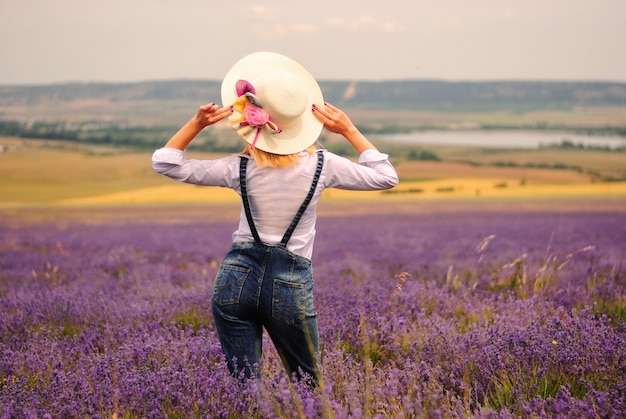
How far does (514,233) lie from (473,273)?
260 inches

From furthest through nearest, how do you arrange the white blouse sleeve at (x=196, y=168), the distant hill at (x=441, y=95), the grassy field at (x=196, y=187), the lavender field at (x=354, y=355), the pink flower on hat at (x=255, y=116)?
the distant hill at (x=441, y=95) < the grassy field at (x=196, y=187) < the white blouse sleeve at (x=196, y=168) < the pink flower on hat at (x=255, y=116) < the lavender field at (x=354, y=355)

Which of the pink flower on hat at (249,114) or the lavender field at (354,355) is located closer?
the lavender field at (354,355)

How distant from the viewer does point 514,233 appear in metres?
12.2

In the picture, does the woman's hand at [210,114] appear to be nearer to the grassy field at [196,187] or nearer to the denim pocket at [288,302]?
the denim pocket at [288,302]

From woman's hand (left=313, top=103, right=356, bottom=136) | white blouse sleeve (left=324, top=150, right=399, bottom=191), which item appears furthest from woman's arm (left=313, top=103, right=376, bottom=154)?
white blouse sleeve (left=324, top=150, right=399, bottom=191)

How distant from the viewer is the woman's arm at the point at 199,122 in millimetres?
2473

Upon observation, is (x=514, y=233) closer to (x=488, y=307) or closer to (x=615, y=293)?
(x=615, y=293)

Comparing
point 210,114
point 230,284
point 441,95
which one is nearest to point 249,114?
point 210,114

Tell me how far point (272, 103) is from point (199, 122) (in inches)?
12.1

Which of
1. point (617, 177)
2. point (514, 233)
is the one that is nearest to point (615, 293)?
point (514, 233)

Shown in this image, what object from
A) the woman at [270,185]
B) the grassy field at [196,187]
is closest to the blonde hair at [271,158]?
the woman at [270,185]

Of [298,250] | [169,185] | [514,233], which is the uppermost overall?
[298,250]

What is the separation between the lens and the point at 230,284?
8.16ft

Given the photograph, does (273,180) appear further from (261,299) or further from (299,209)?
(261,299)
